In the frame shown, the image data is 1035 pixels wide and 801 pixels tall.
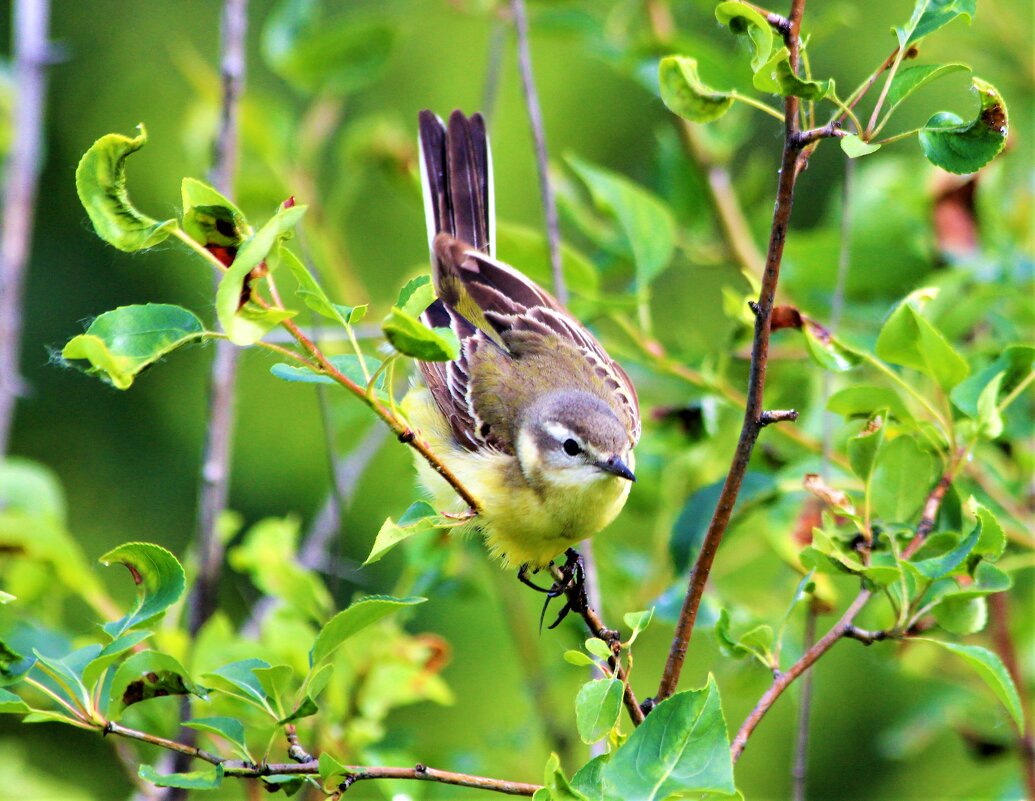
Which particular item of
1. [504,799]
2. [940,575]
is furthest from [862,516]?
[504,799]

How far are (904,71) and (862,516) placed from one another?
30.3 inches

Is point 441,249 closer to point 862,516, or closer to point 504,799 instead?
point 504,799

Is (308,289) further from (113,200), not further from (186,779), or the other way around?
(186,779)

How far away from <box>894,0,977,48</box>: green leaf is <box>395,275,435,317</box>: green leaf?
718mm

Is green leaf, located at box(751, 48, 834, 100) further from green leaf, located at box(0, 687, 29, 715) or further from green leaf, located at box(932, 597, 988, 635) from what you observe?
green leaf, located at box(0, 687, 29, 715)

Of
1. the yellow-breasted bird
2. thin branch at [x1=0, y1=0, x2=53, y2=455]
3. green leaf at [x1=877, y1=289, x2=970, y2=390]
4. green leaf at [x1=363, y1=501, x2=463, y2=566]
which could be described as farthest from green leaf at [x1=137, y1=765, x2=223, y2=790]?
thin branch at [x1=0, y1=0, x2=53, y2=455]

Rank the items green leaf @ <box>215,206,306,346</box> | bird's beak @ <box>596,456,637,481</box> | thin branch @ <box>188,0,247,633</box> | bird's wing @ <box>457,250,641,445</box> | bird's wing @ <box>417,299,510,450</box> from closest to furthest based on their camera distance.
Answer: green leaf @ <box>215,206,306,346</box> < thin branch @ <box>188,0,247,633</box> < bird's beak @ <box>596,456,637,481</box> < bird's wing @ <box>417,299,510,450</box> < bird's wing @ <box>457,250,641,445</box>

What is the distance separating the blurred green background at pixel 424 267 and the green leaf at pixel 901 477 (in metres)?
1.03

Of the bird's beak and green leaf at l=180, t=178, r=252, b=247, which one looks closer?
green leaf at l=180, t=178, r=252, b=247

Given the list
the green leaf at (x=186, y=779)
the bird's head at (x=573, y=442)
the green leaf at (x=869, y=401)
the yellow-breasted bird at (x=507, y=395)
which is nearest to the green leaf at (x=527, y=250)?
the yellow-breasted bird at (x=507, y=395)

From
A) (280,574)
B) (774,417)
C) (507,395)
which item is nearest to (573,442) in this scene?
(507,395)

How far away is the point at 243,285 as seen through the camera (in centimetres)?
141

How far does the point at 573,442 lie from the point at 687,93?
4.49 feet

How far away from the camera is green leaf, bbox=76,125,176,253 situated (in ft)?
4.52
